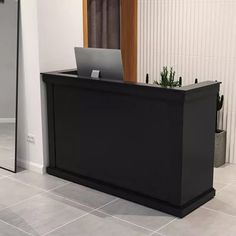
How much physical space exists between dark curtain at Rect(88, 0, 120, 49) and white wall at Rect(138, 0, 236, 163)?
326 millimetres

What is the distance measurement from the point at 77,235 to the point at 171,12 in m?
2.69

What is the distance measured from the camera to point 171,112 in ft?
10.7

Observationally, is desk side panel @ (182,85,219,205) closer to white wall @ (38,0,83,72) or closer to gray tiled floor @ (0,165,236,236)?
gray tiled floor @ (0,165,236,236)

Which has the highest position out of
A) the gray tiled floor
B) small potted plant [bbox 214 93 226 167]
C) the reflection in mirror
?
the reflection in mirror

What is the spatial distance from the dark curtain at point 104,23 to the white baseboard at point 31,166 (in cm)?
151

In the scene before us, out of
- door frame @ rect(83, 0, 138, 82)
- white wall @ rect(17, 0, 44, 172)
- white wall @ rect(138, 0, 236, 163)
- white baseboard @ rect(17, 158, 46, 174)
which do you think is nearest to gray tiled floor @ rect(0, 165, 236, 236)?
white baseboard @ rect(17, 158, 46, 174)

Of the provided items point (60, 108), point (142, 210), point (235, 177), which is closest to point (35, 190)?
point (60, 108)

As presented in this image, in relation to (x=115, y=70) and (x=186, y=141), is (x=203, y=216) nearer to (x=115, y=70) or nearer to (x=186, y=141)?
(x=186, y=141)

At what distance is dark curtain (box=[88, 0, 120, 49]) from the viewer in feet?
16.3

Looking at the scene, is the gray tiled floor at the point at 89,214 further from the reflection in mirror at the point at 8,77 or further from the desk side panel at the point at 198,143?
the reflection in mirror at the point at 8,77

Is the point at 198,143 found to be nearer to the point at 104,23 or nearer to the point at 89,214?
the point at 89,214

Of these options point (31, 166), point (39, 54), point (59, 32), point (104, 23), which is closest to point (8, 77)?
point (39, 54)

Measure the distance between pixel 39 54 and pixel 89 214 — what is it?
1566mm

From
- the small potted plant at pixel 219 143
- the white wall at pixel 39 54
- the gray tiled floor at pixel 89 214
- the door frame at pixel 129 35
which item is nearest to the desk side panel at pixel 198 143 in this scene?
the gray tiled floor at pixel 89 214
